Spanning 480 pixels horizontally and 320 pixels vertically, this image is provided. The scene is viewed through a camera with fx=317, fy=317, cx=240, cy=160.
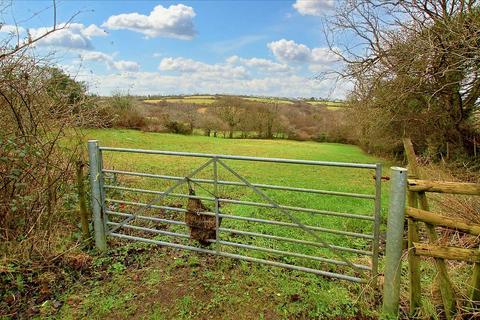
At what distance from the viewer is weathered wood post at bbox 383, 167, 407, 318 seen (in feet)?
9.64

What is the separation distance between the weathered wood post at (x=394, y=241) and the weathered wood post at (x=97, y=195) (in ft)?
12.4

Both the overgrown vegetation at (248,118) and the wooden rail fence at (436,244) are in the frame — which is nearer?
the wooden rail fence at (436,244)

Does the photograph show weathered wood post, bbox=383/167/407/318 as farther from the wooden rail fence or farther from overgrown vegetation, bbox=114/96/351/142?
overgrown vegetation, bbox=114/96/351/142

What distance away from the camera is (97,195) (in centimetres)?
460

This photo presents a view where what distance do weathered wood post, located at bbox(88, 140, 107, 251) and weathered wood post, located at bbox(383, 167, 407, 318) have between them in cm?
379

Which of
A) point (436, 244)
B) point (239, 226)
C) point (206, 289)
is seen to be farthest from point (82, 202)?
point (436, 244)

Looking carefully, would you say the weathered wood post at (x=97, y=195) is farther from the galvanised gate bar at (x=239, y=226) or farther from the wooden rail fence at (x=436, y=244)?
the wooden rail fence at (x=436, y=244)

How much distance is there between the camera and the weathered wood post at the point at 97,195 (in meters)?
4.50

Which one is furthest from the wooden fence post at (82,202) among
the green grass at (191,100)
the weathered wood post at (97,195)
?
the green grass at (191,100)

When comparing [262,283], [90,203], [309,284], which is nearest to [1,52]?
[90,203]

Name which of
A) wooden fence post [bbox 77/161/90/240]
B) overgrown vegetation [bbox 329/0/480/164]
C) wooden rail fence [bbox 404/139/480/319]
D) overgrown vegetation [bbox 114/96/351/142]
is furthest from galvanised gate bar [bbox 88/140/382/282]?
overgrown vegetation [bbox 114/96/351/142]

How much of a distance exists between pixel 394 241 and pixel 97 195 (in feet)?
12.8

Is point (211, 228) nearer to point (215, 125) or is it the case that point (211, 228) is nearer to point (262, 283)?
point (262, 283)

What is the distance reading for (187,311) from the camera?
3.41 m
